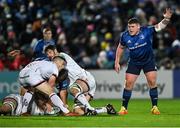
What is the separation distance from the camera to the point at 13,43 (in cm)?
2470

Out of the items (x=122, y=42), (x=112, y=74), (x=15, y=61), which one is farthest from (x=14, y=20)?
(x=122, y=42)

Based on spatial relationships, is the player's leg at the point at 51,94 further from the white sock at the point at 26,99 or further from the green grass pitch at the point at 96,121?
the white sock at the point at 26,99

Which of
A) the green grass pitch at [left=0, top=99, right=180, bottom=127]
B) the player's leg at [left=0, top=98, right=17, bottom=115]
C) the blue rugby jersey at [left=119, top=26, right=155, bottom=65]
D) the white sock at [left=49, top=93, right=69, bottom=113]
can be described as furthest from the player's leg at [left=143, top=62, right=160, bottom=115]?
the player's leg at [left=0, top=98, right=17, bottom=115]

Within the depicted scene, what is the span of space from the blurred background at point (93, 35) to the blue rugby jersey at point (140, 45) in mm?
7055

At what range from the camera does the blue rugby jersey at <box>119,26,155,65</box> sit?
1498cm

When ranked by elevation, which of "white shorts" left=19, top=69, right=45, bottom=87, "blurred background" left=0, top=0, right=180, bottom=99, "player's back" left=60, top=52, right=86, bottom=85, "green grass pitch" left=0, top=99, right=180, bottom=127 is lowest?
"green grass pitch" left=0, top=99, right=180, bottom=127

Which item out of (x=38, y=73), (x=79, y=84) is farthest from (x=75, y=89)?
(x=38, y=73)

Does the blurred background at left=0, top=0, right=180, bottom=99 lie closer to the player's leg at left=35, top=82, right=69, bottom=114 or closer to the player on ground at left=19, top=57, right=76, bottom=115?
the player on ground at left=19, top=57, right=76, bottom=115

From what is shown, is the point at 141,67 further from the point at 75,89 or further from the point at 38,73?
the point at 38,73

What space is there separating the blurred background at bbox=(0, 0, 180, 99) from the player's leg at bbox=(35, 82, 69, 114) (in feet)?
25.7

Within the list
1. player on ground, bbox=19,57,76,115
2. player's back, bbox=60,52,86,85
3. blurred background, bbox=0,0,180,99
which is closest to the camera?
player on ground, bbox=19,57,76,115

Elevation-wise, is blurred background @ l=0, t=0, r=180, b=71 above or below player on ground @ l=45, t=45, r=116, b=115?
above

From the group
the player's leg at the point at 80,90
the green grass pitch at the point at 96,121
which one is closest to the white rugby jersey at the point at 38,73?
the player's leg at the point at 80,90

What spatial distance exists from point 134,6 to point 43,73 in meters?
13.0
